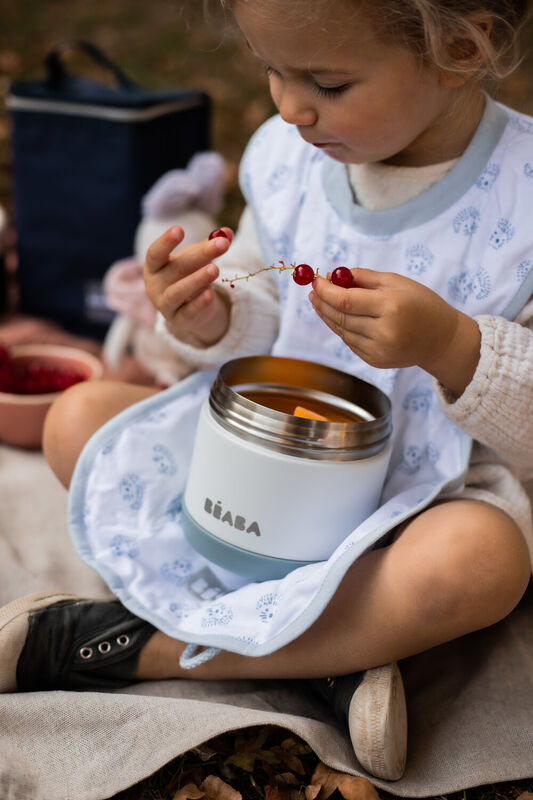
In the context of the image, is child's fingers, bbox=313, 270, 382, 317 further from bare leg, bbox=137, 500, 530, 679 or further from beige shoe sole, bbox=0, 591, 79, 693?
beige shoe sole, bbox=0, 591, 79, 693

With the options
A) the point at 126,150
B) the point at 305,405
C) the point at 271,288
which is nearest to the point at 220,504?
the point at 305,405

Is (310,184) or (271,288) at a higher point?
(310,184)

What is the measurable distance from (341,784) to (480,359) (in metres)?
0.50

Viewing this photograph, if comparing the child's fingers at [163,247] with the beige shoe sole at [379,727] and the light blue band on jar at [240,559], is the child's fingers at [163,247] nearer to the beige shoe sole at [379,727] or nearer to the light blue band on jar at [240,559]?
the light blue band on jar at [240,559]

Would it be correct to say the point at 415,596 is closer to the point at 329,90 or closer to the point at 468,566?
the point at 468,566

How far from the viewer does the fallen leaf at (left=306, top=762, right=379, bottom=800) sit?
3.13 ft

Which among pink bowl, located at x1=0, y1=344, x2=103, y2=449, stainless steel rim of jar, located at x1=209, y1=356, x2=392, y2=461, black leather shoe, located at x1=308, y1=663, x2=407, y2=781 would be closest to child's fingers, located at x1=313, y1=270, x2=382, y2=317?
stainless steel rim of jar, located at x1=209, y1=356, x2=392, y2=461

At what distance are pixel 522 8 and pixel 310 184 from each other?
14.3 inches

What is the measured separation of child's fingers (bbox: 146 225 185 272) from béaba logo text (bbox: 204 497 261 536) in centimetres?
30

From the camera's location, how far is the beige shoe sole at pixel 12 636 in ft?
3.37

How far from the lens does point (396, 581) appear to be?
39.5 inches

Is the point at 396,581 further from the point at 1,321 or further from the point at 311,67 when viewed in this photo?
the point at 1,321

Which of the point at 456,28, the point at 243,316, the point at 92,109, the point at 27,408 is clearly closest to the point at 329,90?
the point at 456,28

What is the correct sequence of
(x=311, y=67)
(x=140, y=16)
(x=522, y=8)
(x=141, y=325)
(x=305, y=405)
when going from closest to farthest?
(x=311, y=67) < (x=522, y=8) < (x=305, y=405) < (x=141, y=325) < (x=140, y=16)
